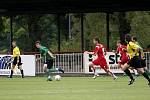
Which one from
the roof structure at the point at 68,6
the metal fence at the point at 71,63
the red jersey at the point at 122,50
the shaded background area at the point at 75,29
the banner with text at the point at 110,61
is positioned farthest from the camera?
the shaded background area at the point at 75,29

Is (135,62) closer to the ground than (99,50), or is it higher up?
closer to the ground

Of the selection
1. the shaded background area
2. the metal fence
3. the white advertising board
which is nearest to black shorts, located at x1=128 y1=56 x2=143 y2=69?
the metal fence

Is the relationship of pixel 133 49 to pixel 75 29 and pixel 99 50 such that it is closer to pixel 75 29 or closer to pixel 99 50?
pixel 99 50

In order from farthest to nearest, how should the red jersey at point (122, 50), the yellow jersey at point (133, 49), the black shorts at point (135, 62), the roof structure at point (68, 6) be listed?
the roof structure at point (68, 6), the red jersey at point (122, 50), the yellow jersey at point (133, 49), the black shorts at point (135, 62)

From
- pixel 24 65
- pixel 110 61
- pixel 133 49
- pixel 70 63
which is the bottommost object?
pixel 24 65

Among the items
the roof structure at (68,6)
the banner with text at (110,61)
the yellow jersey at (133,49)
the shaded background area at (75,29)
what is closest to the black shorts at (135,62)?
the yellow jersey at (133,49)

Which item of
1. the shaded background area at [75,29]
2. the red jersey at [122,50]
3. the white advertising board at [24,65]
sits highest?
the shaded background area at [75,29]

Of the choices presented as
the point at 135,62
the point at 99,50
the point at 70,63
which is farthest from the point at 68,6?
the point at 135,62

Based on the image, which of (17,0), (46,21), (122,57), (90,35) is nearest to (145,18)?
(90,35)

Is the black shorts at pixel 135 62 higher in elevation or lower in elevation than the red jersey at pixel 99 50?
lower

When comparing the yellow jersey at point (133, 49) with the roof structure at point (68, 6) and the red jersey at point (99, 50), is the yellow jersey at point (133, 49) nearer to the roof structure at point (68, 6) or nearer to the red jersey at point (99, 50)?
the red jersey at point (99, 50)

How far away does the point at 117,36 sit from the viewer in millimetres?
65562

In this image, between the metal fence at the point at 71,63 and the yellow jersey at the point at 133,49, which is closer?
the yellow jersey at the point at 133,49

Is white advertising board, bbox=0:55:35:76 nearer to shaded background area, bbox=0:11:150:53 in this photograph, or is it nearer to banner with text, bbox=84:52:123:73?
banner with text, bbox=84:52:123:73
